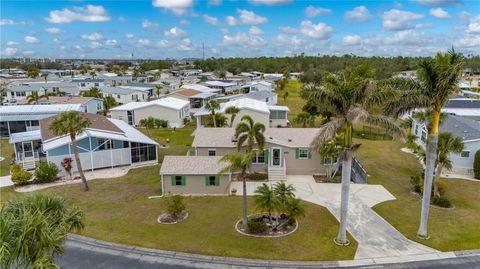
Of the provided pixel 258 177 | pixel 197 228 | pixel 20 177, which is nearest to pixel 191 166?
pixel 258 177

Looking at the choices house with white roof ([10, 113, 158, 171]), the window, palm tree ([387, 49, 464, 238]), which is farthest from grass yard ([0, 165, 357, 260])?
palm tree ([387, 49, 464, 238])

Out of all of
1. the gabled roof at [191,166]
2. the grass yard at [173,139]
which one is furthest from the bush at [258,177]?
the grass yard at [173,139]

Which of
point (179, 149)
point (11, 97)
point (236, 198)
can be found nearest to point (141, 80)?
point (11, 97)

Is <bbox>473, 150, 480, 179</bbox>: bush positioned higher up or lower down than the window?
lower down

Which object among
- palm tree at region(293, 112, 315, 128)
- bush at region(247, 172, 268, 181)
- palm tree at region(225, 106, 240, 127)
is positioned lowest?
bush at region(247, 172, 268, 181)

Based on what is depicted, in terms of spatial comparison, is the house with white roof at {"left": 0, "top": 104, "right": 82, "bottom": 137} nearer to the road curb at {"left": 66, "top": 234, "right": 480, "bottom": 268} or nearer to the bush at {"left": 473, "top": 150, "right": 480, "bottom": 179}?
the road curb at {"left": 66, "top": 234, "right": 480, "bottom": 268}

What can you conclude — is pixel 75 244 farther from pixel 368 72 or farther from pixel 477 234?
pixel 477 234

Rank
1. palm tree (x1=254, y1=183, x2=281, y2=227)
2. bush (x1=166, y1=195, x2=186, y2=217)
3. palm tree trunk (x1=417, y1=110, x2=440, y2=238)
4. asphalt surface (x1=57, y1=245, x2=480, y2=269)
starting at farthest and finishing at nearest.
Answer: bush (x1=166, y1=195, x2=186, y2=217) < palm tree (x1=254, y1=183, x2=281, y2=227) < palm tree trunk (x1=417, y1=110, x2=440, y2=238) < asphalt surface (x1=57, y1=245, x2=480, y2=269)

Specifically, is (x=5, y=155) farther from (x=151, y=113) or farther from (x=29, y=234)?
(x=29, y=234)
